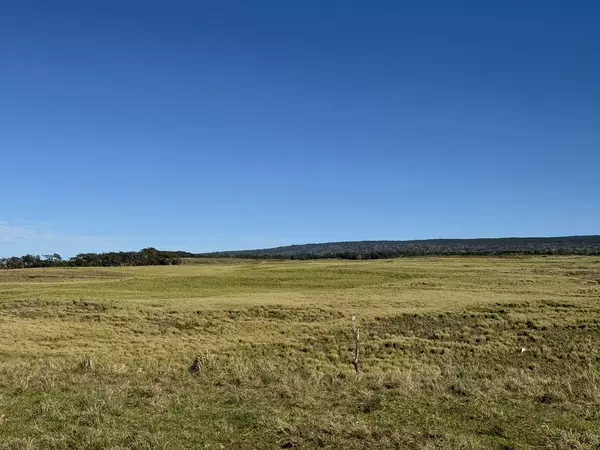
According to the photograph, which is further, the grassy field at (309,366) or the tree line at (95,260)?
the tree line at (95,260)

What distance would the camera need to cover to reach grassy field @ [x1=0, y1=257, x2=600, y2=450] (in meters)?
7.56

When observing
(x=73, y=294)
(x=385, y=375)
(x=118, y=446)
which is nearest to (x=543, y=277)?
(x=73, y=294)

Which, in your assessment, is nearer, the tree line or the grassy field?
the grassy field

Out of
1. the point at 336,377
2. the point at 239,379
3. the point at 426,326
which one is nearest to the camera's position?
the point at 239,379

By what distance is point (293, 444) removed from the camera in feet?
23.5

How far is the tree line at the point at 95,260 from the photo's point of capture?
6294 inches

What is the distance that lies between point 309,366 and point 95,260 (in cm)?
15718

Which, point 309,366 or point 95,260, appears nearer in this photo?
point 309,366

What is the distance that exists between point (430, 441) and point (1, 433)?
5.96 meters

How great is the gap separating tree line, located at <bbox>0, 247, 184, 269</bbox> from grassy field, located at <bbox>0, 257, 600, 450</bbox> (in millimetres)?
90077

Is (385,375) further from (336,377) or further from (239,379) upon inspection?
(239,379)

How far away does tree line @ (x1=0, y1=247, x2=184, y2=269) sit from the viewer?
525 feet

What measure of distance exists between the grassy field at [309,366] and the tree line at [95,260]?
9008 centimetres

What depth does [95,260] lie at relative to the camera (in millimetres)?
168750
